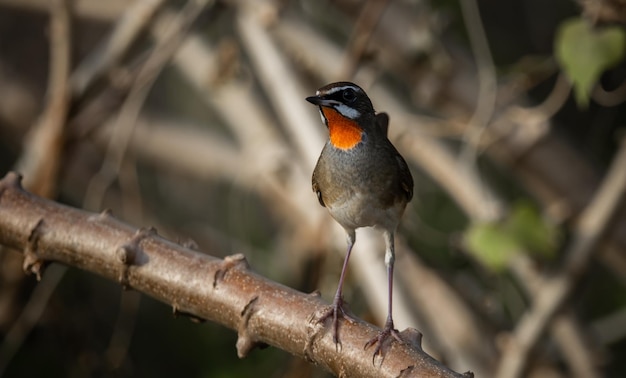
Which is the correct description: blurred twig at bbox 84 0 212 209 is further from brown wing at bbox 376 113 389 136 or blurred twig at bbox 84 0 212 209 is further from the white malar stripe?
the white malar stripe

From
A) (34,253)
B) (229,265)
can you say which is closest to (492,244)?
(229,265)

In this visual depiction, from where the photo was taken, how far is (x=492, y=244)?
3.87 metres

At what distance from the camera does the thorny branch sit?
6.94 feet

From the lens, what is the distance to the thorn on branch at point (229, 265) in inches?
91.4

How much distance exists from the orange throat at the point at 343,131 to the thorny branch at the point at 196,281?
487mm

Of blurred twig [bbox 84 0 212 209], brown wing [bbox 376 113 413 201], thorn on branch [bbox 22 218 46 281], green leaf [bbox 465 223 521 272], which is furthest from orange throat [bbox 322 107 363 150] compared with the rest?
blurred twig [bbox 84 0 212 209]

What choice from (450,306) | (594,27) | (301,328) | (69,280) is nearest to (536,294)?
(450,306)

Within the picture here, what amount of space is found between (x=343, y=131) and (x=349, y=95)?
16cm

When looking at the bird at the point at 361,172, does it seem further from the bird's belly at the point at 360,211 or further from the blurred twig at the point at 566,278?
the blurred twig at the point at 566,278

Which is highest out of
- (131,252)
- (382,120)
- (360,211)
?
(382,120)

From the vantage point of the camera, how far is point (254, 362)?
622cm

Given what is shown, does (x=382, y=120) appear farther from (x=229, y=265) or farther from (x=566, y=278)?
(x=566, y=278)

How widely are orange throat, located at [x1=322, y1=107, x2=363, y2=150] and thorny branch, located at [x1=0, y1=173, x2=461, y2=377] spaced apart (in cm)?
49

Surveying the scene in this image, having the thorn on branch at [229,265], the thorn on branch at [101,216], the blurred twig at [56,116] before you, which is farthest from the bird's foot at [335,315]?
the blurred twig at [56,116]
